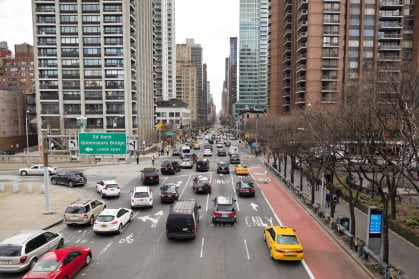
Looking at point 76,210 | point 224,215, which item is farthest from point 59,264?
point 224,215

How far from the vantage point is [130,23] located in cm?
7100

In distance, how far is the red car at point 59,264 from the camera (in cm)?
1164

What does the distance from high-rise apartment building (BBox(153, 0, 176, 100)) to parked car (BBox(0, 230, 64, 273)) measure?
141 m

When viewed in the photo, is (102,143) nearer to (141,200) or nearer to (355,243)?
(141,200)

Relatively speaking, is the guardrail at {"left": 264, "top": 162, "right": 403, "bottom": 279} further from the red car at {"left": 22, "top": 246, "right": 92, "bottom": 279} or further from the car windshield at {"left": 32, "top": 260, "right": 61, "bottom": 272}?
the car windshield at {"left": 32, "top": 260, "right": 61, "bottom": 272}

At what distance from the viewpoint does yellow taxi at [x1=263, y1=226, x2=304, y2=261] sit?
47.3 ft

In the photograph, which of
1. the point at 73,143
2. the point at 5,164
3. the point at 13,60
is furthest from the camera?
the point at 13,60

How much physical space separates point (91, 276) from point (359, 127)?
15.4 meters

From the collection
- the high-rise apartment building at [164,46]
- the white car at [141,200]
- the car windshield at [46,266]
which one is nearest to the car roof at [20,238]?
the car windshield at [46,266]

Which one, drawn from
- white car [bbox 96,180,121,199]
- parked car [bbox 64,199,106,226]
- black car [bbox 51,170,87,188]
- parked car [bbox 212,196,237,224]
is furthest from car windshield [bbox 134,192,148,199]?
black car [bbox 51,170,87,188]

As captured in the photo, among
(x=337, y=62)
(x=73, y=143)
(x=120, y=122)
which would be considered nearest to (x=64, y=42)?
(x=120, y=122)

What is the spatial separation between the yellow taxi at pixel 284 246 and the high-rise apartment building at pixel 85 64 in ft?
194

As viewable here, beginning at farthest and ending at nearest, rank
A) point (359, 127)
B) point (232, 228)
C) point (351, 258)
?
point (232, 228), point (359, 127), point (351, 258)

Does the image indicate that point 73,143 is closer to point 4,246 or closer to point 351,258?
point 4,246
